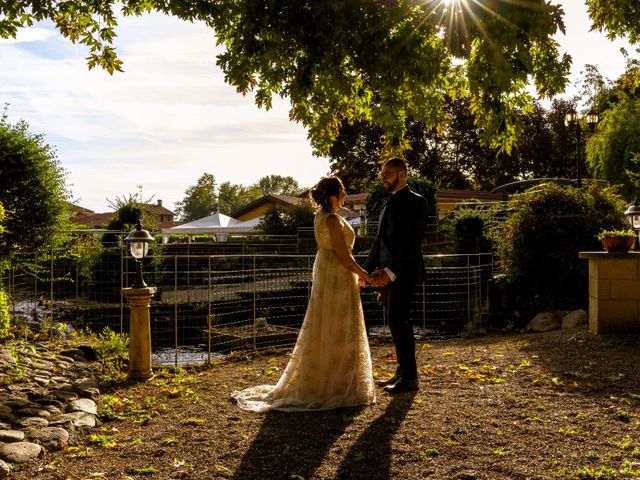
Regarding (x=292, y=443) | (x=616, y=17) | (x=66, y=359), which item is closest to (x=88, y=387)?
(x=66, y=359)

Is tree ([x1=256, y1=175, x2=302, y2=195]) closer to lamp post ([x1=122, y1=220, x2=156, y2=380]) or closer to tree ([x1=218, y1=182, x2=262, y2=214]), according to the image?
tree ([x1=218, y1=182, x2=262, y2=214])

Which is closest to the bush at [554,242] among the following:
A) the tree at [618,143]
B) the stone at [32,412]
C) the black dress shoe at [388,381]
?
the black dress shoe at [388,381]

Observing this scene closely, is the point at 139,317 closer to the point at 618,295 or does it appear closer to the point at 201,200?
the point at 618,295

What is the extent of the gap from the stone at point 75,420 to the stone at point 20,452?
18.0 inches

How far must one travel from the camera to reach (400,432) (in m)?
4.21

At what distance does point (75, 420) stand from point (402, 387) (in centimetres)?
277

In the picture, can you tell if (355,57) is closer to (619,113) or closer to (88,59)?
(88,59)

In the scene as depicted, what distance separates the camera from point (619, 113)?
81.3 ft

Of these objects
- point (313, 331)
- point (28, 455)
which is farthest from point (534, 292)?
point (28, 455)

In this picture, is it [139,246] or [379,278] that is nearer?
[379,278]

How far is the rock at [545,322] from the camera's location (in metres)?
9.45

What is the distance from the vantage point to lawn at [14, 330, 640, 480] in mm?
3590

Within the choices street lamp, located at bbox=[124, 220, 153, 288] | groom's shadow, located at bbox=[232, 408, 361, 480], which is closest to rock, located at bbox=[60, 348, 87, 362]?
street lamp, located at bbox=[124, 220, 153, 288]

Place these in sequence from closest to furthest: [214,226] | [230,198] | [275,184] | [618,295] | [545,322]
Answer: [618,295] → [545,322] → [214,226] → [230,198] → [275,184]
